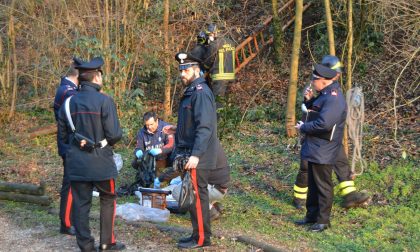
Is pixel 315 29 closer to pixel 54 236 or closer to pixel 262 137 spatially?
pixel 262 137

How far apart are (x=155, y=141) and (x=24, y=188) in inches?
78.3

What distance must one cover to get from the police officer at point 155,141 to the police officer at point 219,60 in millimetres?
3188

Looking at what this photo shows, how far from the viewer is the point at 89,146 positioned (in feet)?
19.6

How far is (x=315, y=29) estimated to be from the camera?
16.8m

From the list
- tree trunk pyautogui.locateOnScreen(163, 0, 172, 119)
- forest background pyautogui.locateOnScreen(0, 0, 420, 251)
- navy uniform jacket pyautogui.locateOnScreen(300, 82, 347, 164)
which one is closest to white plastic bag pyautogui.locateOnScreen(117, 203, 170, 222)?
forest background pyautogui.locateOnScreen(0, 0, 420, 251)

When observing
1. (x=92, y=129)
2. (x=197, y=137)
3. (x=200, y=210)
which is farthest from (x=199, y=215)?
(x=92, y=129)

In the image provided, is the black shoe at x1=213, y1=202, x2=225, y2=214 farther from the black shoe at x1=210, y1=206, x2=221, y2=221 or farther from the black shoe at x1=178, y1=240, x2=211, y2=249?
the black shoe at x1=178, y1=240, x2=211, y2=249

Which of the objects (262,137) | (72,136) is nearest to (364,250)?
(72,136)

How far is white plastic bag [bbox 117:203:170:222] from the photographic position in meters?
7.43

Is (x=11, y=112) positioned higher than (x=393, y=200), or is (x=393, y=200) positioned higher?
(x=11, y=112)

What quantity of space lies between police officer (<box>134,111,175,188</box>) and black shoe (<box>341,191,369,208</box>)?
104 inches

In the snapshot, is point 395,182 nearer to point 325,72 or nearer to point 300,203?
point 300,203

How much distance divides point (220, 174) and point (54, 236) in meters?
2.06

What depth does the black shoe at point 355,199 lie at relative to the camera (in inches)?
318
